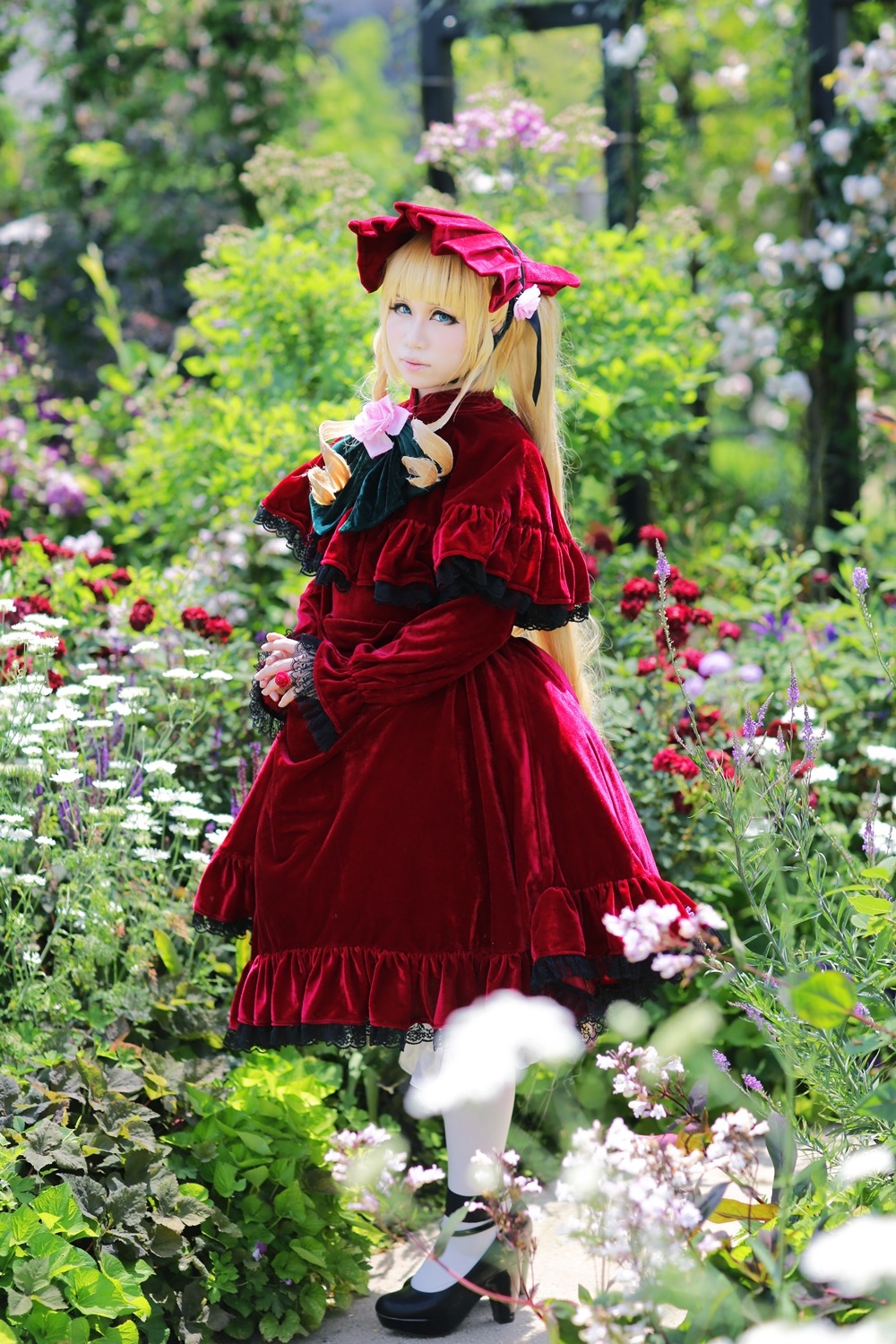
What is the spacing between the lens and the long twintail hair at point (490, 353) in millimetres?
2199

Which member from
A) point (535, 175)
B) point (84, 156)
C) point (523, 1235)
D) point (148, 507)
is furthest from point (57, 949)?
point (84, 156)

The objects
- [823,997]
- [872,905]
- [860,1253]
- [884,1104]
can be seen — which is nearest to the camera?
[860,1253]

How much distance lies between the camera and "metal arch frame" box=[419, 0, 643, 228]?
516 cm

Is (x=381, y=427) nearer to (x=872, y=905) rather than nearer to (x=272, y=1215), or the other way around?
(x=872, y=905)

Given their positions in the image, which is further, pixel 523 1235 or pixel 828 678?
pixel 828 678

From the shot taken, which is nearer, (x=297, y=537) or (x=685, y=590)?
(x=297, y=537)

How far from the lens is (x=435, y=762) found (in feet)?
6.95

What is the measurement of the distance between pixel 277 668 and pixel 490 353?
23.4 inches

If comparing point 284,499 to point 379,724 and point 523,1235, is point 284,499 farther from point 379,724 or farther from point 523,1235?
point 523,1235

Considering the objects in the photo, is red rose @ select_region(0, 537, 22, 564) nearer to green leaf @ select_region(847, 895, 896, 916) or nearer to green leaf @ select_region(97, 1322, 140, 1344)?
green leaf @ select_region(97, 1322, 140, 1344)

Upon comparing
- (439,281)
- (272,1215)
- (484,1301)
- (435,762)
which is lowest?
(484,1301)

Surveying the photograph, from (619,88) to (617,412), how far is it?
5.83 ft

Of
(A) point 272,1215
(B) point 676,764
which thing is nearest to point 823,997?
(A) point 272,1215

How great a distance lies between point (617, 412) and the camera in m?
4.07
